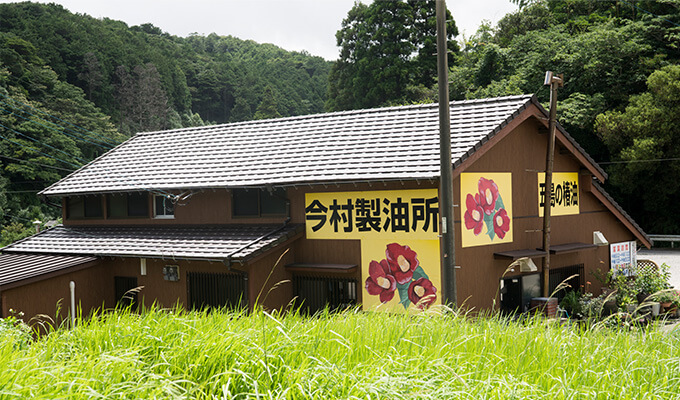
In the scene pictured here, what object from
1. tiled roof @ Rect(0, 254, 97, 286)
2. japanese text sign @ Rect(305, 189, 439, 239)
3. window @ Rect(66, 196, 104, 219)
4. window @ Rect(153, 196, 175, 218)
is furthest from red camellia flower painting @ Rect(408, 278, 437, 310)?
window @ Rect(66, 196, 104, 219)

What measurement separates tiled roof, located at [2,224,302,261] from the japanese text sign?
72cm

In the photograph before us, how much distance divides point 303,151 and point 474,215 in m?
5.47

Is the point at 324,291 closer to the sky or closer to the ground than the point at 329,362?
closer to the ground

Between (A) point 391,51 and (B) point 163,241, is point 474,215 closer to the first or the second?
(B) point 163,241

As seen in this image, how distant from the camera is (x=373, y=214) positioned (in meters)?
15.4

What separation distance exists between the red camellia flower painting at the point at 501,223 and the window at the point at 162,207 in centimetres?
1006

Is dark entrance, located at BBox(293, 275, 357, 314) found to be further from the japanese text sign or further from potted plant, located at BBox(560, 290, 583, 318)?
potted plant, located at BBox(560, 290, 583, 318)

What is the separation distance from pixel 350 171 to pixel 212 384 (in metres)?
11.5

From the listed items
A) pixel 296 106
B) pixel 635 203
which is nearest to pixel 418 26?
pixel 635 203

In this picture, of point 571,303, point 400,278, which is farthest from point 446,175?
point 571,303

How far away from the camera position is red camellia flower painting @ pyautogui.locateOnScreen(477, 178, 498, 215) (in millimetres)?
15695

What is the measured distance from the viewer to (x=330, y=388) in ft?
14.7

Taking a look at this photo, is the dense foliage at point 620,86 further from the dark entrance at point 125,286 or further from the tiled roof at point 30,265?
the tiled roof at point 30,265

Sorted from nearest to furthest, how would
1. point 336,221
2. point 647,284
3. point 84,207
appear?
1. point 336,221
2. point 647,284
3. point 84,207
